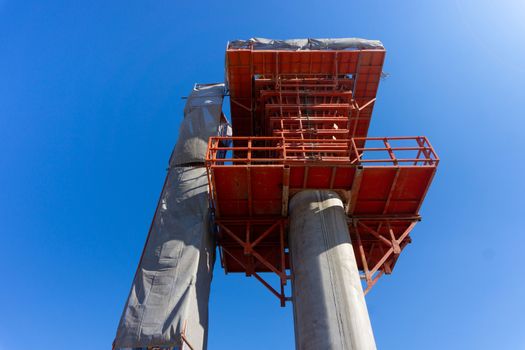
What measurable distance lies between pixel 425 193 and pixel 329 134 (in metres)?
4.31

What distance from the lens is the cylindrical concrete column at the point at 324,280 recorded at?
33.6 feet

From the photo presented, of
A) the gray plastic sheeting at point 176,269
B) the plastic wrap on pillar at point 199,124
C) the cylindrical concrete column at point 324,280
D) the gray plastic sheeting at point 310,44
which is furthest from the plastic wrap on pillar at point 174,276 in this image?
the gray plastic sheeting at point 310,44

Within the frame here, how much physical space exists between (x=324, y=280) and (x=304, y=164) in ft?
13.1

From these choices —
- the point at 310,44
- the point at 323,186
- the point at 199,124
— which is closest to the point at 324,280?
the point at 323,186

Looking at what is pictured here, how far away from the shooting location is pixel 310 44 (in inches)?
749

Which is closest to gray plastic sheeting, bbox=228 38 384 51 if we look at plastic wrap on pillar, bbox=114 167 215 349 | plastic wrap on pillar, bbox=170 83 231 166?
plastic wrap on pillar, bbox=170 83 231 166

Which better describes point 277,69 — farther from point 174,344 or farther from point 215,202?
point 174,344

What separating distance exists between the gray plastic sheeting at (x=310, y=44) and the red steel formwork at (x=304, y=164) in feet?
1.17

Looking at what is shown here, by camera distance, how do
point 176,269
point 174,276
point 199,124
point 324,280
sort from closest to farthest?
point 324,280 < point 174,276 < point 176,269 < point 199,124

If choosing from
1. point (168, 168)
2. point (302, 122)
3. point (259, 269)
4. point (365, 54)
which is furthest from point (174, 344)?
point (365, 54)

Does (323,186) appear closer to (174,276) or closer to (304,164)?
(304,164)

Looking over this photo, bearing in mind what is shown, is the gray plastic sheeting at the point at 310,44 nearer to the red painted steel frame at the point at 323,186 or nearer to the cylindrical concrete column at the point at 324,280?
the red painted steel frame at the point at 323,186

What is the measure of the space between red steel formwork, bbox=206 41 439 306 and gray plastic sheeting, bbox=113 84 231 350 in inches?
45.7

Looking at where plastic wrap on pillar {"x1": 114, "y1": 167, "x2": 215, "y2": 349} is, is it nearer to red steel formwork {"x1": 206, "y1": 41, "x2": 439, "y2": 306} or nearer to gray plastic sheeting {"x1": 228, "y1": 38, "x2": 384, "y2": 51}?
red steel formwork {"x1": 206, "y1": 41, "x2": 439, "y2": 306}
